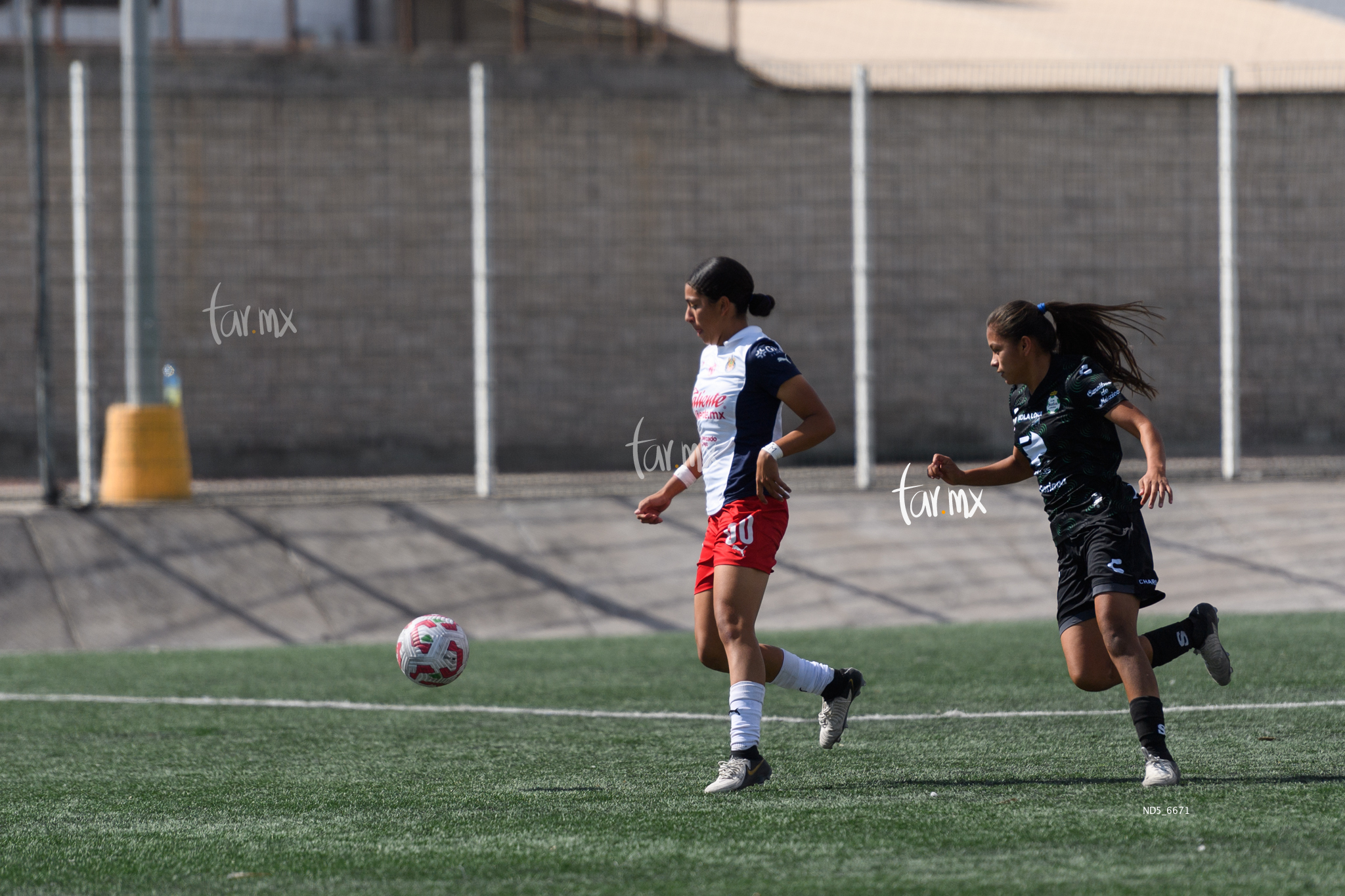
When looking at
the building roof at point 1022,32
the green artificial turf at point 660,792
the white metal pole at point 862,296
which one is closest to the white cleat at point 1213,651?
the green artificial turf at point 660,792

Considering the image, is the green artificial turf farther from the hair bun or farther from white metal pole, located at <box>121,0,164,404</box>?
white metal pole, located at <box>121,0,164,404</box>

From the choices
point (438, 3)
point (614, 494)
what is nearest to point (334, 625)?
point (614, 494)

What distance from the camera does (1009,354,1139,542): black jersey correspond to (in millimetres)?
5238

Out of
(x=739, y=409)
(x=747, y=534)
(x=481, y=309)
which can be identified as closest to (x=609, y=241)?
(x=481, y=309)

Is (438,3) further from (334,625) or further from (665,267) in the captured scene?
(334,625)

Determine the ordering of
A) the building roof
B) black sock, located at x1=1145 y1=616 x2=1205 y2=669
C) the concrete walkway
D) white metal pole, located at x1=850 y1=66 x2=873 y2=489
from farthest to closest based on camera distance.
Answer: the building roof → white metal pole, located at x1=850 y1=66 x2=873 y2=489 → the concrete walkway → black sock, located at x1=1145 y1=616 x2=1205 y2=669

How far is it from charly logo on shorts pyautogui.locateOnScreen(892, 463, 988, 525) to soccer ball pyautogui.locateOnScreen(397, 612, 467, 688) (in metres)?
7.18

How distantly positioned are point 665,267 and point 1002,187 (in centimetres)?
379

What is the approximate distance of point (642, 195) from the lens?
1664 centimetres

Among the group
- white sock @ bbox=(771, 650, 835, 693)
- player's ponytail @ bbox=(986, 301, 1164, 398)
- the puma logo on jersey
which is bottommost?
white sock @ bbox=(771, 650, 835, 693)

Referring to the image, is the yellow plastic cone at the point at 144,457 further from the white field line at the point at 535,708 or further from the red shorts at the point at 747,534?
the red shorts at the point at 747,534

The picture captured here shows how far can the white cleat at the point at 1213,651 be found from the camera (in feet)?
18.5

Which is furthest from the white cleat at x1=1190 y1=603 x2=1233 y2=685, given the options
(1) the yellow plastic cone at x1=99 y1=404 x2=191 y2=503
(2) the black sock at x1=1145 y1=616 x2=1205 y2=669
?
(1) the yellow plastic cone at x1=99 y1=404 x2=191 y2=503

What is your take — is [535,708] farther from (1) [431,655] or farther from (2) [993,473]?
(2) [993,473]
